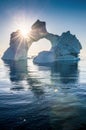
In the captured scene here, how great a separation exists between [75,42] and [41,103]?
361 feet

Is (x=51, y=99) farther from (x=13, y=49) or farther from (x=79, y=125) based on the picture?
(x=13, y=49)

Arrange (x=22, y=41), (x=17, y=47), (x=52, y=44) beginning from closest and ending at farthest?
(x=52, y=44), (x=22, y=41), (x=17, y=47)

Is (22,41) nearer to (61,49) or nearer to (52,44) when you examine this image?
(52,44)

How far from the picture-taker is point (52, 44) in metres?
125

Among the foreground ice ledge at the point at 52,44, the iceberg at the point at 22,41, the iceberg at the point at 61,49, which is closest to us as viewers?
the iceberg at the point at 61,49

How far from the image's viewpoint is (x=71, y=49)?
119688 mm

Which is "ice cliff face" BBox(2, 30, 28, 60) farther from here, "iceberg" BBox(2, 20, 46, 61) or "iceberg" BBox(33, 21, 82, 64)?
"iceberg" BBox(33, 21, 82, 64)

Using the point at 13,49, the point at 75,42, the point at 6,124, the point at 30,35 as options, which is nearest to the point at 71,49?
the point at 75,42

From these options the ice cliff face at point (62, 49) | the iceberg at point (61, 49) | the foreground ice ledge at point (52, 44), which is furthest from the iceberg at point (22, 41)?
the ice cliff face at point (62, 49)

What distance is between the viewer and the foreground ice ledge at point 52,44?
10844cm

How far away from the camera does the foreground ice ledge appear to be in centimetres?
10844

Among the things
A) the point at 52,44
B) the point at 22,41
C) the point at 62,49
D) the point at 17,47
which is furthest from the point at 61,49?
the point at 17,47

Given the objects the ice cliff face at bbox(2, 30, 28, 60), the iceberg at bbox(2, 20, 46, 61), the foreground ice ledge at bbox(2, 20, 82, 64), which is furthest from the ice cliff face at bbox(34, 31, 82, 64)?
the ice cliff face at bbox(2, 30, 28, 60)

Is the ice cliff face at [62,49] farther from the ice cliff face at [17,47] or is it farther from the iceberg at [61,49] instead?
the ice cliff face at [17,47]
